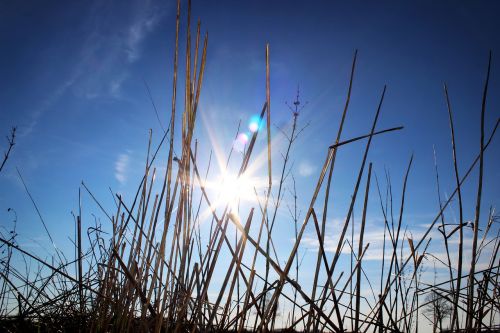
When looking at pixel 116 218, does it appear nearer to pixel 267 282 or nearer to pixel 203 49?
pixel 267 282

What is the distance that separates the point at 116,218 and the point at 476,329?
1680mm

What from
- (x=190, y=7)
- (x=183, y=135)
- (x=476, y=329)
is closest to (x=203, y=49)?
(x=190, y=7)

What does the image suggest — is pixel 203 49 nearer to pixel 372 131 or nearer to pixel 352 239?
pixel 372 131

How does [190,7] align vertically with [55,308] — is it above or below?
above

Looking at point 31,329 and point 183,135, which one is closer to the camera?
point 183,135

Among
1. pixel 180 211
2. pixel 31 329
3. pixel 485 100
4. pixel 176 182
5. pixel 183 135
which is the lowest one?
pixel 31 329

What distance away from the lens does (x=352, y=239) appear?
1653mm

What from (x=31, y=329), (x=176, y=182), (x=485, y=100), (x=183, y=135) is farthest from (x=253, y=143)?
(x=31, y=329)

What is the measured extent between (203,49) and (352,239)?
1130 mm

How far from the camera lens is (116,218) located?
1813 millimetres

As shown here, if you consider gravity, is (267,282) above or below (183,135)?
below

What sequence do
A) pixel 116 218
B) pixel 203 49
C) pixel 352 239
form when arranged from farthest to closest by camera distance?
1. pixel 116 218
2. pixel 352 239
3. pixel 203 49

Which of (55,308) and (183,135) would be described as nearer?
(183,135)

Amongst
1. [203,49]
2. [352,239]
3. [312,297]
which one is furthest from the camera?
[352,239]
